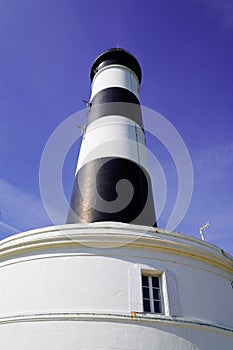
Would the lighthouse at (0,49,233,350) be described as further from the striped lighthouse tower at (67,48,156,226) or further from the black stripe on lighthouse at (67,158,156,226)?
the striped lighthouse tower at (67,48,156,226)

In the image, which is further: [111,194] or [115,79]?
[115,79]

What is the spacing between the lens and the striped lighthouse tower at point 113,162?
6.76 m

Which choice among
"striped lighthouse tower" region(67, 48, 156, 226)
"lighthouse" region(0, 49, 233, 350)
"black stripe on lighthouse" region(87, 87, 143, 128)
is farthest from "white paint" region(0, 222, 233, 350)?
"black stripe on lighthouse" region(87, 87, 143, 128)

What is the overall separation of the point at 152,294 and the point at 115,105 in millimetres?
A: 6311

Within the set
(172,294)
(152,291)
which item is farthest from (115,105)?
(172,294)

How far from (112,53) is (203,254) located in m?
9.55

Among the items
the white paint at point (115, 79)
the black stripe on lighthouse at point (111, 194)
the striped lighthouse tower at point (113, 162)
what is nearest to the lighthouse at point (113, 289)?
the black stripe on lighthouse at point (111, 194)

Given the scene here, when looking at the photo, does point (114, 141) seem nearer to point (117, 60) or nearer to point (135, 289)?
point (135, 289)

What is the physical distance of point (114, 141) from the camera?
820 cm

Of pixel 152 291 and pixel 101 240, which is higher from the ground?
pixel 101 240

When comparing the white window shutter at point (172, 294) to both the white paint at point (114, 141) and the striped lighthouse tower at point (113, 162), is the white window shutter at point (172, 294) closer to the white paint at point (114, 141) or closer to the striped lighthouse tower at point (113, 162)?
the striped lighthouse tower at point (113, 162)

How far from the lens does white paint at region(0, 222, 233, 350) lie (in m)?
4.11

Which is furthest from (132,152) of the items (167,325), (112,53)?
(112,53)

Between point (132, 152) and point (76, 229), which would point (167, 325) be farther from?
point (132, 152)
